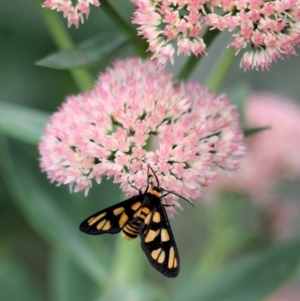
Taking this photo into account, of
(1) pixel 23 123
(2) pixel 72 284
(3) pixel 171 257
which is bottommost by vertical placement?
(3) pixel 171 257

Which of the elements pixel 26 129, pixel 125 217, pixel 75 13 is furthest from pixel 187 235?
pixel 75 13

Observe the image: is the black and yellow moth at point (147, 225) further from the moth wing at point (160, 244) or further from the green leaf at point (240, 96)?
the green leaf at point (240, 96)

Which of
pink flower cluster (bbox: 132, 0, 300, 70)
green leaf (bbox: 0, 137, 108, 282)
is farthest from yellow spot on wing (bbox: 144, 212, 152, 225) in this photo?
green leaf (bbox: 0, 137, 108, 282)

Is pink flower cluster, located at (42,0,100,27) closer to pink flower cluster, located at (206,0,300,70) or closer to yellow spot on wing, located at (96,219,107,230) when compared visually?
pink flower cluster, located at (206,0,300,70)

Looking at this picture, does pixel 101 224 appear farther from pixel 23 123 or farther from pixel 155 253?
pixel 23 123

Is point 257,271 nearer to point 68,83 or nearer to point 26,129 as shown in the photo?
point 26,129

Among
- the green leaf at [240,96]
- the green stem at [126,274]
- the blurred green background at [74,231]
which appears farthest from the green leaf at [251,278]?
the green leaf at [240,96]

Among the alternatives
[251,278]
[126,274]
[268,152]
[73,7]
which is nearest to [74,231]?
[126,274]

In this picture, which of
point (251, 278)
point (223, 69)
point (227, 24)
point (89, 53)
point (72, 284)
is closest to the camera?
point (227, 24)
